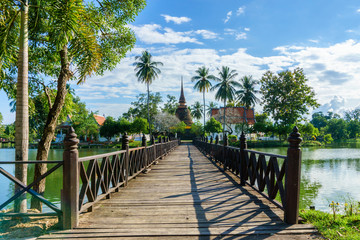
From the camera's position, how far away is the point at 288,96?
4231 centimetres

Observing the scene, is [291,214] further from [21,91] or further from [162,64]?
[162,64]

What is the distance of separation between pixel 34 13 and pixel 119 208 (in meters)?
5.62

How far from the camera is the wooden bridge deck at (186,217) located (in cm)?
318

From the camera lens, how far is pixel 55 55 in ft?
27.7

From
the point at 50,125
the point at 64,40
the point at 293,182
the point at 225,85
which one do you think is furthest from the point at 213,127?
the point at 293,182

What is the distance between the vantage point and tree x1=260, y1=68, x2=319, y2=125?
4212 centimetres

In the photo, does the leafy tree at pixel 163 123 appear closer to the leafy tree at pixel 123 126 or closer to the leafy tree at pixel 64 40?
the leafy tree at pixel 123 126

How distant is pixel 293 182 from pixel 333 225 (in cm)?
77

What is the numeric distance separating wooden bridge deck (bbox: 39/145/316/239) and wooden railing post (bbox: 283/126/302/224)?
0.16m

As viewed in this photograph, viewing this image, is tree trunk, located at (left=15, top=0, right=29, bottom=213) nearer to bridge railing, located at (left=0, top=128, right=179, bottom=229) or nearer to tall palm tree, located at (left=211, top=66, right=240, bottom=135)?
bridge railing, located at (left=0, top=128, right=179, bottom=229)

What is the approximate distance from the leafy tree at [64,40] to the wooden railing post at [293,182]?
17.2ft

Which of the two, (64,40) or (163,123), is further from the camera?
(163,123)

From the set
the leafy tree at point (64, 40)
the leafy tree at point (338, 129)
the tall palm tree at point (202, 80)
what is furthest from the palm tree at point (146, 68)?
the leafy tree at point (338, 129)

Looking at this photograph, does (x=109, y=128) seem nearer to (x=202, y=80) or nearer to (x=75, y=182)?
(x=202, y=80)
